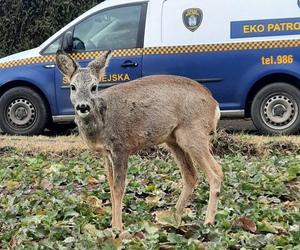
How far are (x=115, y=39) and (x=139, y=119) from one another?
6542mm

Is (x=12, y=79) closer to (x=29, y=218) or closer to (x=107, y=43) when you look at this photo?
(x=107, y=43)

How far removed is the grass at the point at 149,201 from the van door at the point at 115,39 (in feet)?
7.81

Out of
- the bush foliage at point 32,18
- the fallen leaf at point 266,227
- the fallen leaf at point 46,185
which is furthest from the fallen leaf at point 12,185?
the bush foliage at point 32,18

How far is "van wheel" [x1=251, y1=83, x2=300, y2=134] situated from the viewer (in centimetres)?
1198

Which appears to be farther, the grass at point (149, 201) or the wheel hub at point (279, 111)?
the wheel hub at point (279, 111)

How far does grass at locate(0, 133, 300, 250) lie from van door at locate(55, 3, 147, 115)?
238cm

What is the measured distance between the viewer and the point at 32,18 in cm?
1781

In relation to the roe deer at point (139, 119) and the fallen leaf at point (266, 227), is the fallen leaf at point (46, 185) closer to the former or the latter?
the roe deer at point (139, 119)

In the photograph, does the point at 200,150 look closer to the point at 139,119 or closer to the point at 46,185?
the point at 139,119

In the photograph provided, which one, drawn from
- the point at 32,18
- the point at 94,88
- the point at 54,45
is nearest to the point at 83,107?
the point at 94,88

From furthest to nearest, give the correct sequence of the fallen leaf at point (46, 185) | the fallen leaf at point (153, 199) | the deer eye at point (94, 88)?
the fallen leaf at point (46, 185), the fallen leaf at point (153, 199), the deer eye at point (94, 88)

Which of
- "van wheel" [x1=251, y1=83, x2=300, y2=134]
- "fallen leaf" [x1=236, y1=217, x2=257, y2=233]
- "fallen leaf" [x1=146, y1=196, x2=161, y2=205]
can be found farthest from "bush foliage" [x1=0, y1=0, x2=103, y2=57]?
"fallen leaf" [x1=236, y1=217, x2=257, y2=233]

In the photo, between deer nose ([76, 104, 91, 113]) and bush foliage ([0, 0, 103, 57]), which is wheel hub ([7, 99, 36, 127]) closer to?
bush foliage ([0, 0, 103, 57])

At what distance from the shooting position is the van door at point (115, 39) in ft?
40.8
